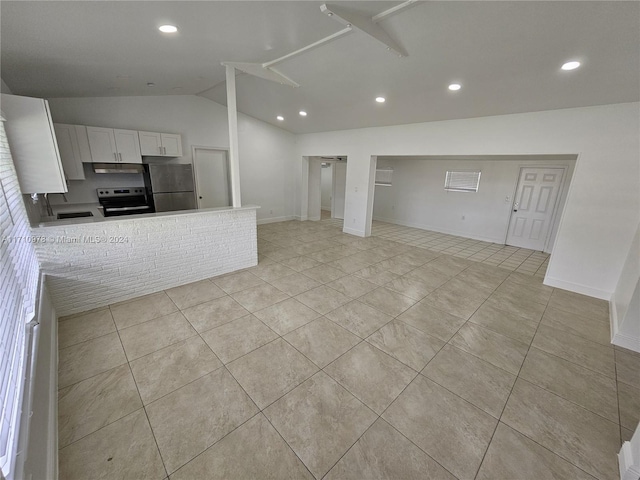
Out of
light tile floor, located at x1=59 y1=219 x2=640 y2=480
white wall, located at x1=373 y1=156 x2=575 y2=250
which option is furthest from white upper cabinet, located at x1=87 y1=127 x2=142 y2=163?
white wall, located at x1=373 y1=156 x2=575 y2=250

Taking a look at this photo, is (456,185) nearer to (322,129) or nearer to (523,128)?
(523,128)

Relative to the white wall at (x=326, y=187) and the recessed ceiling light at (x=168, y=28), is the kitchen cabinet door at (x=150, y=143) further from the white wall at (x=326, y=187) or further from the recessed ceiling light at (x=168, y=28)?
the white wall at (x=326, y=187)

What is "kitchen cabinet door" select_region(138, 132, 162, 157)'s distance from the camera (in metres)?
4.69

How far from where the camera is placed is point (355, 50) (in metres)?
2.88

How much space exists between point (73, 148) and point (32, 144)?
2.10m

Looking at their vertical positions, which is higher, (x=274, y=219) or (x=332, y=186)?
(x=332, y=186)

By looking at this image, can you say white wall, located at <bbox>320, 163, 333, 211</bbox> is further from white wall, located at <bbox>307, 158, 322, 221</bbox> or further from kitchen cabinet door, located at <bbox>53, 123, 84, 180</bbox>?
kitchen cabinet door, located at <bbox>53, 123, 84, 180</bbox>

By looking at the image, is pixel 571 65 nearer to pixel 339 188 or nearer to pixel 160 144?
pixel 160 144

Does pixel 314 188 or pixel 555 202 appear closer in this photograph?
pixel 555 202

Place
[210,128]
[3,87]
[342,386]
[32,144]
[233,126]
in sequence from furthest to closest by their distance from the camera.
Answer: [210,128]
[233,126]
[3,87]
[32,144]
[342,386]

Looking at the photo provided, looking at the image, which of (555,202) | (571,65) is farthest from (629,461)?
(555,202)

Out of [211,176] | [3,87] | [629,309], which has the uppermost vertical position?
[3,87]

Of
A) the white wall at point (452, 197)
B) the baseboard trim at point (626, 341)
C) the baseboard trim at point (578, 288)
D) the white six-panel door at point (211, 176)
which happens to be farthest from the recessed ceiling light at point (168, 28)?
the white wall at point (452, 197)

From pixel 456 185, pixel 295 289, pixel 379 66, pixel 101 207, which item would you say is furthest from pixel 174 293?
pixel 456 185
